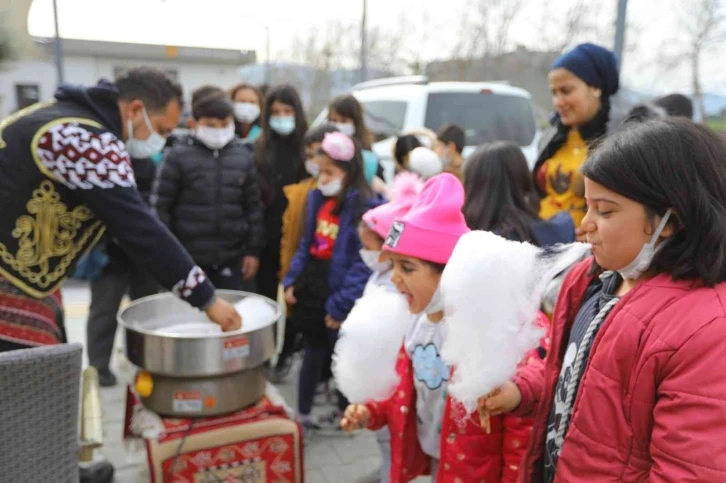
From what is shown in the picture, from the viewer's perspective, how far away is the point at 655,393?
1003mm

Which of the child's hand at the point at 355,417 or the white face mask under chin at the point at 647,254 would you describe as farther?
the child's hand at the point at 355,417

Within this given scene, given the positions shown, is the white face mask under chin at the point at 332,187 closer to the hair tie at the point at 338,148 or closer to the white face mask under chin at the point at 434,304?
the hair tie at the point at 338,148

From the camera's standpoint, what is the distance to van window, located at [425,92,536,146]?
6.43 m

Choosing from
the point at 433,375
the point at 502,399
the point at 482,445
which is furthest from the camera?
the point at 433,375

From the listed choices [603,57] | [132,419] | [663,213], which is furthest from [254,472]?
[603,57]

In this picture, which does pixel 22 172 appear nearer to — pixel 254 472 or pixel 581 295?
pixel 254 472

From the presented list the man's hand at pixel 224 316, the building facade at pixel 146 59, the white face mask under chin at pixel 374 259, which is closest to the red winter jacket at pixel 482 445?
the white face mask under chin at pixel 374 259

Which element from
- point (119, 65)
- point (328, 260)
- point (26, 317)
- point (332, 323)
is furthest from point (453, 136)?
point (119, 65)

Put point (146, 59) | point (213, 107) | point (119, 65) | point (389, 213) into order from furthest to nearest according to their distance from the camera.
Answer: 1. point (146, 59)
2. point (119, 65)
3. point (213, 107)
4. point (389, 213)

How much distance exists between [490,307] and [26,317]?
1.47 metres

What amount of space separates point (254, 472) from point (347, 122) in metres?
2.05

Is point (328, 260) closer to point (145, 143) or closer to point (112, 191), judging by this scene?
point (145, 143)

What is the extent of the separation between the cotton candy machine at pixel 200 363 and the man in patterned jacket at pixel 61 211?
0.67 feet

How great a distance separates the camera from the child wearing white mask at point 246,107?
4.11m
